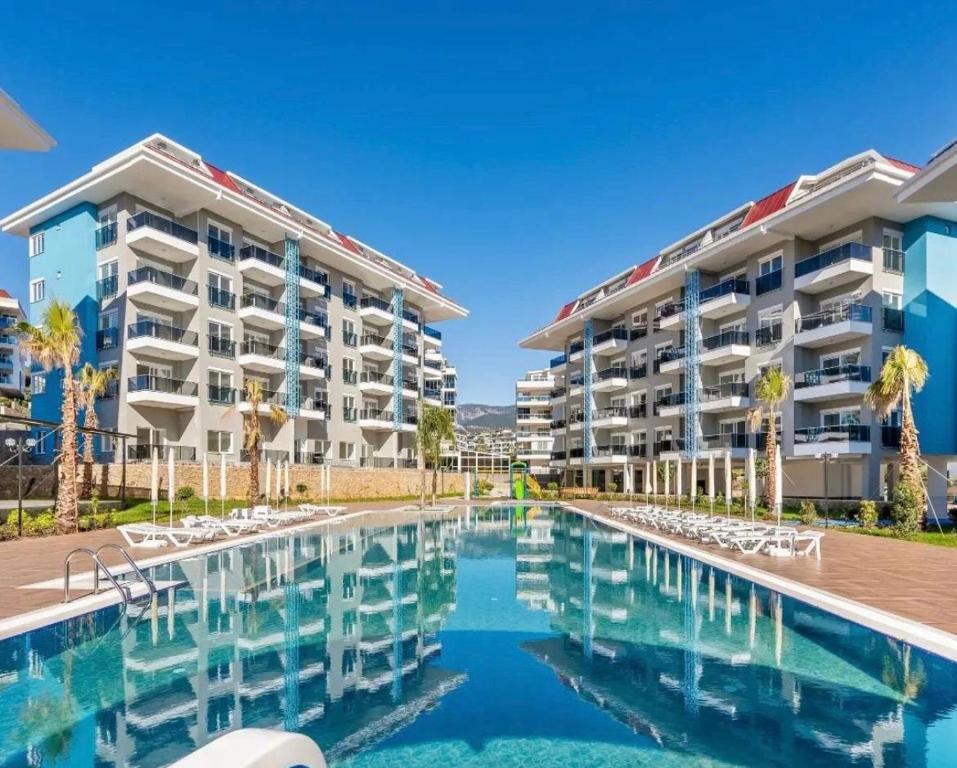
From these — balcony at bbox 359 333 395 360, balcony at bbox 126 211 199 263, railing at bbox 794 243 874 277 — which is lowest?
balcony at bbox 359 333 395 360

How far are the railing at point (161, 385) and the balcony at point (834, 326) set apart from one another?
2989 centimetres

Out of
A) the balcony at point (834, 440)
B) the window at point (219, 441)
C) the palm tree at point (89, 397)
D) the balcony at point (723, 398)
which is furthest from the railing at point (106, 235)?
the balcony at point (834, 440)

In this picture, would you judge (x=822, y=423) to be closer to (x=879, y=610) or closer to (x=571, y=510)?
(x=571, y=510)

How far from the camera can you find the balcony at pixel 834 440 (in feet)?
91.0

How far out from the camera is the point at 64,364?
806 inches

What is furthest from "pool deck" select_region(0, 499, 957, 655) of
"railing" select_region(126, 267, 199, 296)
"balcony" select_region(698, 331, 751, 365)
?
"balcony" select_region(698, 331, 751, 365)

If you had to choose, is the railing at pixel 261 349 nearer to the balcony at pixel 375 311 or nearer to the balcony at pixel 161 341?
the balcony at pixel 161 341

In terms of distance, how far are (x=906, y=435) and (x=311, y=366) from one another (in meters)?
31.3

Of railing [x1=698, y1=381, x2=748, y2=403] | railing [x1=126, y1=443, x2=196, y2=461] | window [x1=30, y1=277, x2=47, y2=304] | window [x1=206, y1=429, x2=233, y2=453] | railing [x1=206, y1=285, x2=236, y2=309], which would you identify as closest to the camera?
railing [x1=126, y1=443, x2=196, y2=461]

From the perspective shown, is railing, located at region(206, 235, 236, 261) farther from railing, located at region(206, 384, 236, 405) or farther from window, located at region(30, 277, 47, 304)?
window, located at region(30, 277, 47, 304)

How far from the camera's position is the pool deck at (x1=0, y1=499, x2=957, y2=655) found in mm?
10094

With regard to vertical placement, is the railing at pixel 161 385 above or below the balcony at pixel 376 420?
above

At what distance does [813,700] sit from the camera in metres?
7.18

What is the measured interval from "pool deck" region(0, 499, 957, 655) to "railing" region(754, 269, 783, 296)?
1580cm
